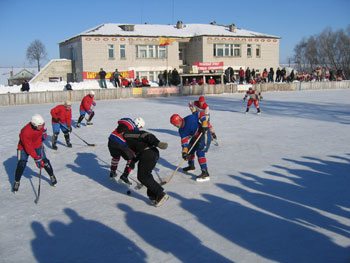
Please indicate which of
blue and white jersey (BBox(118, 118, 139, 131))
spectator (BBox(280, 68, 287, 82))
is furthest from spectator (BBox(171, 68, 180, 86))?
blue and white jersey (BBox(118, 118, 139, 131))

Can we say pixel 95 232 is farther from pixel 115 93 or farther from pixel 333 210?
pixel 115 93

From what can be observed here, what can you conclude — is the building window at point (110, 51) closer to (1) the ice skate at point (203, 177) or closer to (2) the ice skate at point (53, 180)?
(2) the ice skate at point (53, 180)

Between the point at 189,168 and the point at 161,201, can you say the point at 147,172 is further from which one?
the point at 189,168

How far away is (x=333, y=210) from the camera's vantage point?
5160 millimetres

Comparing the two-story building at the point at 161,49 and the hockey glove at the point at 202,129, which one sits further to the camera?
the two-story building at the point at 161,49

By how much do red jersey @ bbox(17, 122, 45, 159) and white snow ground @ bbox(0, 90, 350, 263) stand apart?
90 centimetres

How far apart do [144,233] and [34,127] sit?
2.79 m

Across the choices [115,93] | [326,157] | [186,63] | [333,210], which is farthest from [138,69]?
[333,210]

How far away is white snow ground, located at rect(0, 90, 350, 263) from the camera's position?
4.08m

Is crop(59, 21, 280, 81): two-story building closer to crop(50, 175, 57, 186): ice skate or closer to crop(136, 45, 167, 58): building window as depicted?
crop(136, 45, 167, 58): building window

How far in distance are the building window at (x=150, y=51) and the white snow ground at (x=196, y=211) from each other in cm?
2517

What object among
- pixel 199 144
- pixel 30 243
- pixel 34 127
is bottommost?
pixel 30 243

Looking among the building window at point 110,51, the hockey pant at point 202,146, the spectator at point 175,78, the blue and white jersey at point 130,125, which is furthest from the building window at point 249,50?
the blue and white jersey at point 130,125

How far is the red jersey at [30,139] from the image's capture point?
576 cm
